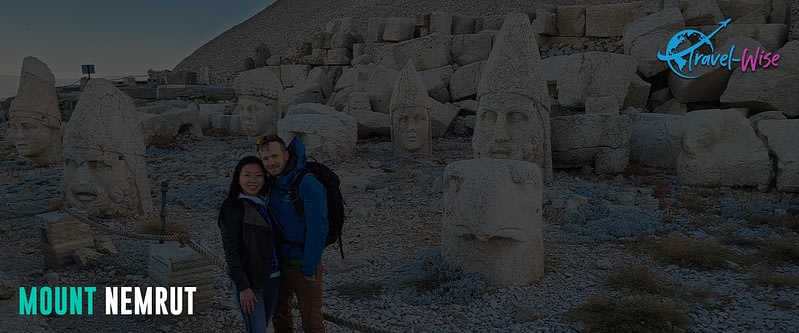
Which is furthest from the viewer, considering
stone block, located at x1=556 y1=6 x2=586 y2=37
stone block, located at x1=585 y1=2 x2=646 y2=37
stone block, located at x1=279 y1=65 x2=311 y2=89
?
stone block, located at x1=279 y1=65 x2=311 y2=89

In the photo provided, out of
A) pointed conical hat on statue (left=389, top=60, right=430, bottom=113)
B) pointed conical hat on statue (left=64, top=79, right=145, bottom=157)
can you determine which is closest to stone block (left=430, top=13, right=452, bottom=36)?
pointed conical hat on statue (left=389, top=60, right=430, bottom=113)

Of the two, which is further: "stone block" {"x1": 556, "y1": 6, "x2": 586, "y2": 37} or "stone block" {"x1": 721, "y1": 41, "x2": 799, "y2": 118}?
"stone block" {"x1": 556, "y1": 6, "x2": 586, "y2": 37}

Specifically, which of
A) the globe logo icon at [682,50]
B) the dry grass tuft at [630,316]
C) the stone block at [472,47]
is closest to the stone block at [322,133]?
the dry grass tuft at [630,316]

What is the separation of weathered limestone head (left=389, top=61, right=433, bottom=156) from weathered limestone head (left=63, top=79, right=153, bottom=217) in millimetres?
4343

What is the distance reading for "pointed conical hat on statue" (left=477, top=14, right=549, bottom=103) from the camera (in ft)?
23.1

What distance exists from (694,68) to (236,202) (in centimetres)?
993

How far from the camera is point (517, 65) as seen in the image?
23.2 ft

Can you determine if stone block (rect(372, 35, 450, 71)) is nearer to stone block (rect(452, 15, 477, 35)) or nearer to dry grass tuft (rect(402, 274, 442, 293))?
stone block (rect(452, 15, 477, 35))

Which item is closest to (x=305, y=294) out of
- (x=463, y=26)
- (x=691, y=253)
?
(x=691, y=253)

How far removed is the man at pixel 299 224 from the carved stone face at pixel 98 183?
12.3 ft

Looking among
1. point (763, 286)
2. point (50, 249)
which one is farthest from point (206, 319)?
point (763, 286)

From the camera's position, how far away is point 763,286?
13.6ft

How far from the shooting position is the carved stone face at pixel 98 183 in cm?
587

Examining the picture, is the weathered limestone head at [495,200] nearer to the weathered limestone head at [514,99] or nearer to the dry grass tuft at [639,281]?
the dry grass tuft at [639,281]
